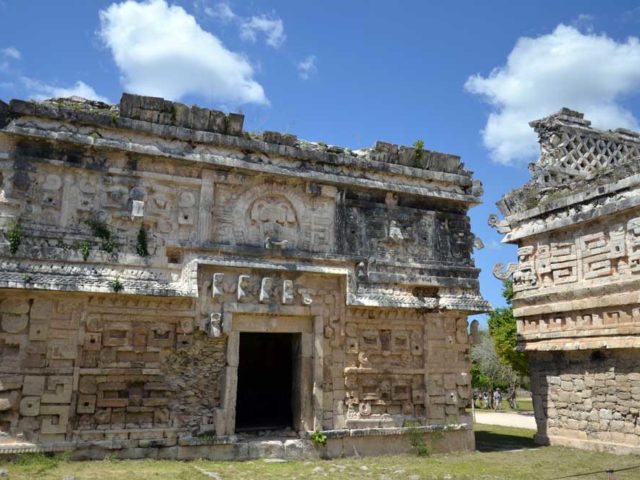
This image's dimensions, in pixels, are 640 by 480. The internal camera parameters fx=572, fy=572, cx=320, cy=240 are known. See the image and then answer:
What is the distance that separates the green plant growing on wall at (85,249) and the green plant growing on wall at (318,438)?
15.5 ft

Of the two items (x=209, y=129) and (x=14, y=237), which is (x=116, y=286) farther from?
(x=209, y=129)

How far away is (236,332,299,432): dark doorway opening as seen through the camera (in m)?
13.8

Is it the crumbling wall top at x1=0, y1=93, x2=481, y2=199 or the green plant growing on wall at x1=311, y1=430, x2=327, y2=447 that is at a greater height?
the crumbling wall top at x1=0, y1=93, x2=481, y2=199

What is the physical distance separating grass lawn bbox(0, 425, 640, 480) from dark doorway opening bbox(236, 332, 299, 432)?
14.5 feet

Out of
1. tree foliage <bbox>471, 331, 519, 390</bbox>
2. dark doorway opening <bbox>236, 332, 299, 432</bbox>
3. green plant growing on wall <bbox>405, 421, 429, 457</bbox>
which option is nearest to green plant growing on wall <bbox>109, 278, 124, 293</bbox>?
dark doorway opening <bbox>236, 332, 299, 432</bbox>

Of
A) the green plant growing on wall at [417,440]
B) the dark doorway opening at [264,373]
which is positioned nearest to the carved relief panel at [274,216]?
the green plant growing on wall at [417,440]

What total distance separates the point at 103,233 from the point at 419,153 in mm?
6305

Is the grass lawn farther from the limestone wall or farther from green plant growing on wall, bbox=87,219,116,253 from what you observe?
green plant growing on wall, bbox=87,219,116,253

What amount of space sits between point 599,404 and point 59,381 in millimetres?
→ 9793

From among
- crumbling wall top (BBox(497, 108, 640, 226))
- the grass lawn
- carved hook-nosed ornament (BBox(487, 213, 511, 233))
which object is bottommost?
the grass lawn

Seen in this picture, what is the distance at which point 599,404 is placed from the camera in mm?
11211

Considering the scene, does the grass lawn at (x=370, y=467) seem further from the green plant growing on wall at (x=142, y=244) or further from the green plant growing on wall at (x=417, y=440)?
the green plant growing on wall at (x=142, y=244)

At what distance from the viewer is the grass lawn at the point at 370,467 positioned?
7641 millimetres

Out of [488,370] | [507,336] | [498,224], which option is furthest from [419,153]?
[488,370]
